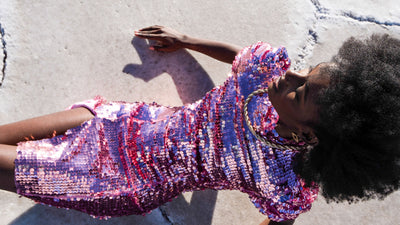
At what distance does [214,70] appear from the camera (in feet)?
7.97

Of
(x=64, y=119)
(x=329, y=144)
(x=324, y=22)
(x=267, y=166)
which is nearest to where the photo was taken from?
(x=329, y=144)

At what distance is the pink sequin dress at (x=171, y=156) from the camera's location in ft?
4.75

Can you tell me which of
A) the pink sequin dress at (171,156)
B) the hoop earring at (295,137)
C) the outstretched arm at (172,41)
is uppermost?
the outstretched arm at (172,41)

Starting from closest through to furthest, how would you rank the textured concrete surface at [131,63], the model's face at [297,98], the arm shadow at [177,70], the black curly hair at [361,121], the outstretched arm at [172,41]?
the black curly hair at [361,121]
the model's face at [297,98]
the outstretched arm at [172,41]
the textured concrete surface at [131,63]
the arm shadow at [177,70]

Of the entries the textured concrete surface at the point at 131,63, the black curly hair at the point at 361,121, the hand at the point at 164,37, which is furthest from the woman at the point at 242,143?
the hand at the point at 164,37

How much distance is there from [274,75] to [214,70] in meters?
0.98

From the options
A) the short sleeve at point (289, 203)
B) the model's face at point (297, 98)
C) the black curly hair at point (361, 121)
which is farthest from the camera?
the short sleeve at point (289, 203)

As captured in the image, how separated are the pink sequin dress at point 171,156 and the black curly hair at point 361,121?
0.88 ft

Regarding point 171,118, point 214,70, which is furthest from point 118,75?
point 171,118

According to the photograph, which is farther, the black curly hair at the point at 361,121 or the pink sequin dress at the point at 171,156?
the pink sequin dress at the point at 171,156

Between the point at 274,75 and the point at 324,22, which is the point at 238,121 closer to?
the point at 274,75

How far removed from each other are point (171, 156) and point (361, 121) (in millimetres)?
868

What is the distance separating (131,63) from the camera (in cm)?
237

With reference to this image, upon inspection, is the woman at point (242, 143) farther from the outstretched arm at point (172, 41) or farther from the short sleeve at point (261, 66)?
the outstretched arm at point (172, 41)
